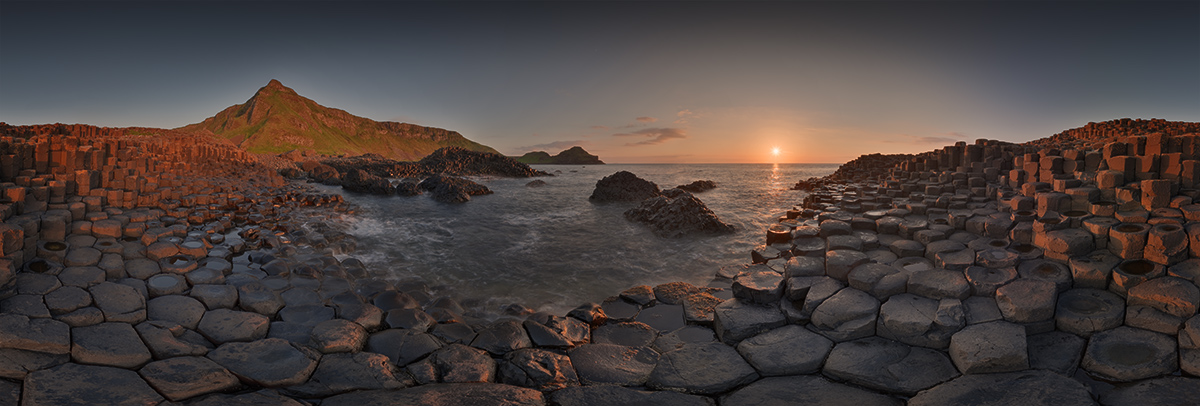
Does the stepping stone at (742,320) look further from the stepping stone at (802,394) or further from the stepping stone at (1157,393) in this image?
the stepping stone at (1157,393)

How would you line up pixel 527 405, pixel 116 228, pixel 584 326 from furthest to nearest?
pixel 116 228 → pixel 584 326 → pixel 527 405

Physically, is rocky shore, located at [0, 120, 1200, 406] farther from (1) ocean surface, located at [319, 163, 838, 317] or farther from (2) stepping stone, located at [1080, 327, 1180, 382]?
(1) ocean surface, located at [319, 163, 838, 317]

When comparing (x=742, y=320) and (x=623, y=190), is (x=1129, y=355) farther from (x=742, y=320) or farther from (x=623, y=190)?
(x=623, y=190)

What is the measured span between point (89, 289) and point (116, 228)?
228 centimetres

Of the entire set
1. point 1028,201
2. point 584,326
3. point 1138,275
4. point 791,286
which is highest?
point 1028,201

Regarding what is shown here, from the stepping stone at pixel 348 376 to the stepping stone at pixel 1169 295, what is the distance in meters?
7.20

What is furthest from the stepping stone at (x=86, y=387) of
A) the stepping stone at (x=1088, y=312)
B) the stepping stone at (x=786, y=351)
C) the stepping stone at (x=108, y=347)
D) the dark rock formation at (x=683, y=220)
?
the dark rock formation at (x=683, y=220)

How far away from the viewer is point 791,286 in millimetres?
5902

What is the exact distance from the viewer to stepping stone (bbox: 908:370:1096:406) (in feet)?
10.9

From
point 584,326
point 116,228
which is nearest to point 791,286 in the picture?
point 584,326

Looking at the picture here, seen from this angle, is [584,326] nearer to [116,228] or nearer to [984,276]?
[984,276]

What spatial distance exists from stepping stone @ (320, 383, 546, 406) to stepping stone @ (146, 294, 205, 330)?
2706 mm

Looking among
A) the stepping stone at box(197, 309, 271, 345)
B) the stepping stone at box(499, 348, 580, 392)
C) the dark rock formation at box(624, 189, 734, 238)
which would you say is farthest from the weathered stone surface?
the dark rock formation at box(624, 189, 734, 238)

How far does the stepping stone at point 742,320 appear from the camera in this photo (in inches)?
202
